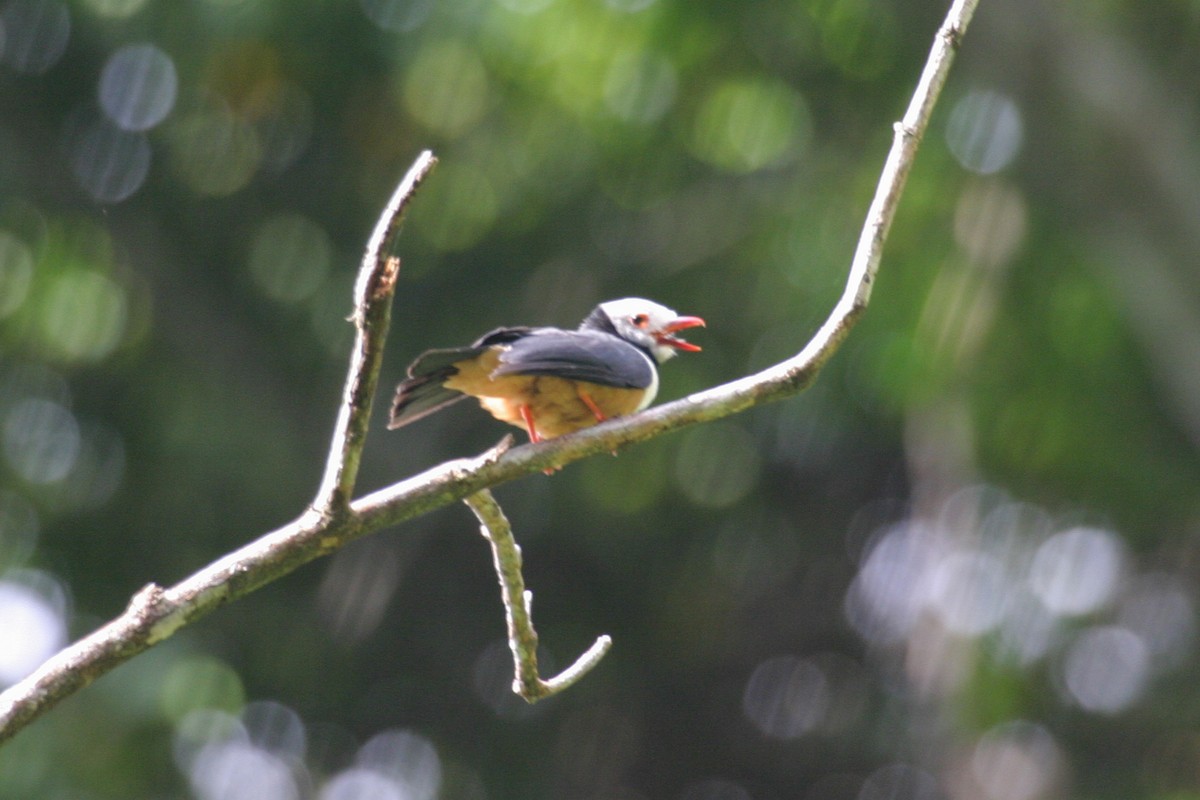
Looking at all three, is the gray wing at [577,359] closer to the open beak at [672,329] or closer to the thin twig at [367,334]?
the open beak at [672,329]

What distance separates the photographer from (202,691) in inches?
349

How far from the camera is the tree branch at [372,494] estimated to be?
8.55 ft

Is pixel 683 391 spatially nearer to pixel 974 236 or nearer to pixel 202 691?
pixel 974 236

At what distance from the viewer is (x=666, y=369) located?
10.1 m

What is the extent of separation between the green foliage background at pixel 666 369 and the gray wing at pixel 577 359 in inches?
199

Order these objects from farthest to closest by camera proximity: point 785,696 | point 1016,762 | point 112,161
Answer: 1. point 785,696
2. point 1016,762
3. point 112,161

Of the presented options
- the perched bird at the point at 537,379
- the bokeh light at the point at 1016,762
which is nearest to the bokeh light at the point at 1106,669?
the bokeh light at the point at 1016,762

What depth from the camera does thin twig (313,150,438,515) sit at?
2527mm

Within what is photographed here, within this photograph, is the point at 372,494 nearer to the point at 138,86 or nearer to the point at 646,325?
the point at 646,325

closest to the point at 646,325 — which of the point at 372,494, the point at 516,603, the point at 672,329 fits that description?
the point at 672,329

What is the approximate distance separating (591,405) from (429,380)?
1.88 feet

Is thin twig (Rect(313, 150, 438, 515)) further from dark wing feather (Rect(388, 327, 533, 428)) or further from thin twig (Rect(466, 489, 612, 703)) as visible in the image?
dark wing feather (Rect(388, 327, 533, 428))

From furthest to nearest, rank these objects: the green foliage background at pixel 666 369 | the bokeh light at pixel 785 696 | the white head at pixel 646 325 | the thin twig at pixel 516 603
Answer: the bokeh light at pixel 785 696 < the green foliage background at pixel 666 369 < the white head at pixel 646 325 < the thin twig at pixel 516 603

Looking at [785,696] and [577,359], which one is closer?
[577,359]
